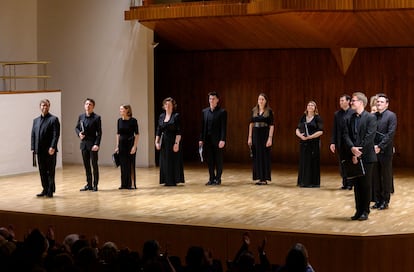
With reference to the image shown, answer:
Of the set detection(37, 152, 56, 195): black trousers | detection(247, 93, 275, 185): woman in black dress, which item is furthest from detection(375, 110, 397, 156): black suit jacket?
detection(37, 152, 56, 195): black trousers

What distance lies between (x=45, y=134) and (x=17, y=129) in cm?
309

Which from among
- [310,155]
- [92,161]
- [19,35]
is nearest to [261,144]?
[310,155]

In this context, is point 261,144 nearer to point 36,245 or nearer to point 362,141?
point 362,141

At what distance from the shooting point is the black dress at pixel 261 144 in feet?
38.9

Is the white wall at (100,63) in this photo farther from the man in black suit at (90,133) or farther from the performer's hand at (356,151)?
the performer's hand at (356,151)

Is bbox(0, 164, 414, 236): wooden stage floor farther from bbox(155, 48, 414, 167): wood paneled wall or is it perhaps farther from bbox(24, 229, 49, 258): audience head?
bbox(24, 229, 49, 258): audience head

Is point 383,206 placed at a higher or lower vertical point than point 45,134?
lower

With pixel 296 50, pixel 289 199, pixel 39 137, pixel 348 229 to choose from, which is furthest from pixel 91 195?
pixel 296 50

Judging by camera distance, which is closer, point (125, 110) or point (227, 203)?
point (227, 203)

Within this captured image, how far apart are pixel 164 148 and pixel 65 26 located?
428 cm

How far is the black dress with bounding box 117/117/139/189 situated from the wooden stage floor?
7.6 inches

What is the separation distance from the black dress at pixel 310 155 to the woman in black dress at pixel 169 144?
172 cm

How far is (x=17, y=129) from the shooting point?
13844 millimetres

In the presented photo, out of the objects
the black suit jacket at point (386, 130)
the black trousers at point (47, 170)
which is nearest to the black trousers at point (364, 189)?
the black suit jacket at point (386, 130)
